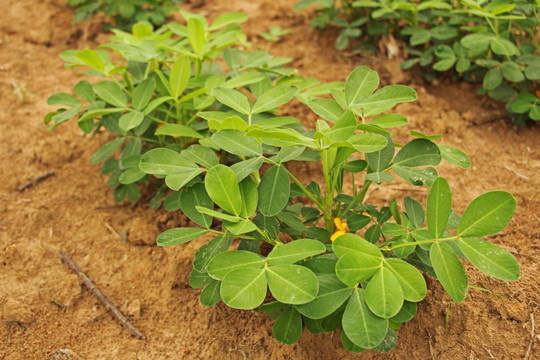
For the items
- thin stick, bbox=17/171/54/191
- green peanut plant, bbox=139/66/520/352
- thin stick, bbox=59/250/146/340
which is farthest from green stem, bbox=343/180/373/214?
thin stick, bbox=17/171/54/191

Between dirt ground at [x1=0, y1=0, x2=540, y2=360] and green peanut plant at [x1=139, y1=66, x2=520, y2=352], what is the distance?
22cm

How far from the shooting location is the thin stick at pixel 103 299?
1.81 meters

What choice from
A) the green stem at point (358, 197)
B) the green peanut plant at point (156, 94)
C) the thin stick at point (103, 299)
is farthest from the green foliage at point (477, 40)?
the thin stick at point (103, 299)

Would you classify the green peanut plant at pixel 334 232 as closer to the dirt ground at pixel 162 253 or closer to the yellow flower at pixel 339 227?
the yellow flower at pixel 339 227

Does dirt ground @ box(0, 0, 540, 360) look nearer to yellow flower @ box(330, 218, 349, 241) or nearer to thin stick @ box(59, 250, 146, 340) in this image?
thin stick @ box(59, 250, 146, 340)

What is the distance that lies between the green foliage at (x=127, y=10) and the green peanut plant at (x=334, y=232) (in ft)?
6.39

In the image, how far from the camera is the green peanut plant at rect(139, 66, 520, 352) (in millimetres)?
1325

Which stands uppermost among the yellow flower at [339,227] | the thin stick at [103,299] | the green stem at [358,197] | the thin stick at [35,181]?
the green stem at [358,197]

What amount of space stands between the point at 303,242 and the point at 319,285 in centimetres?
14

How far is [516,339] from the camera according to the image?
1.55 meters

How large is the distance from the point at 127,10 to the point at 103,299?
2317mm

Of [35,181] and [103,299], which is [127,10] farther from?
[103,299]

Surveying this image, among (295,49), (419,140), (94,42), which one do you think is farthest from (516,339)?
(94,42)

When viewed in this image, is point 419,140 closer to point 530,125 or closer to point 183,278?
point 183,278
